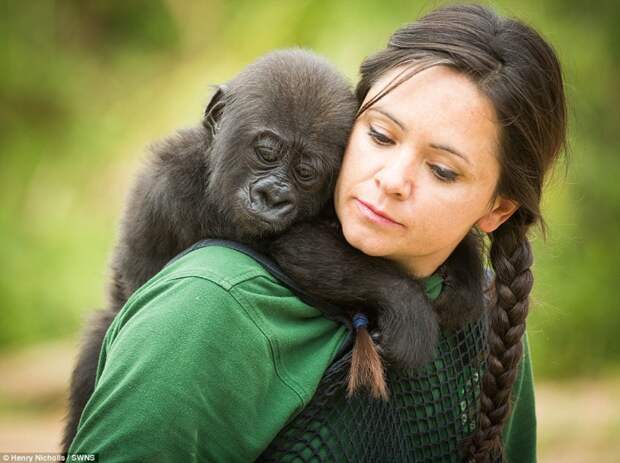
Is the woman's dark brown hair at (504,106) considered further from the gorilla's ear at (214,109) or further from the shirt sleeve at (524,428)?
the gorilla's ear at (214,109)

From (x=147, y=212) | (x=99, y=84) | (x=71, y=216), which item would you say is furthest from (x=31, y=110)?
(x=147, y=212)

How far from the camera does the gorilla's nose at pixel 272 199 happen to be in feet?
7.97

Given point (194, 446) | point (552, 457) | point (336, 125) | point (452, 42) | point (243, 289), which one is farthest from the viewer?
point (552, 457)

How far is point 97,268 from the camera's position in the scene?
22.3 feet

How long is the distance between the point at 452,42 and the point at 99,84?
654cm

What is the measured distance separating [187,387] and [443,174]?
2.71ft

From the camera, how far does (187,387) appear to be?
1.68 m

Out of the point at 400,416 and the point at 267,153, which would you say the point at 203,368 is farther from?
the point at 267,153

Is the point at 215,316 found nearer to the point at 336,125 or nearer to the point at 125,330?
the point at 125,330

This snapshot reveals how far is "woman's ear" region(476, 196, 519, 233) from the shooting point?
2.24 meters

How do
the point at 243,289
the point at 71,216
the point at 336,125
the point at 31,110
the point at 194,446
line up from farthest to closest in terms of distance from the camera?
the point at 31,110 < the point at 71,216 < the point at 336,125 < the point at 243,289 < the point at 194,446

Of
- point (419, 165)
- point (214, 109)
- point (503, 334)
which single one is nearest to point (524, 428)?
point (503, 334)

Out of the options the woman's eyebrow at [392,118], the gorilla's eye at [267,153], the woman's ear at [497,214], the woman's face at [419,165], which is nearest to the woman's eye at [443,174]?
the woman's face at [419,165]

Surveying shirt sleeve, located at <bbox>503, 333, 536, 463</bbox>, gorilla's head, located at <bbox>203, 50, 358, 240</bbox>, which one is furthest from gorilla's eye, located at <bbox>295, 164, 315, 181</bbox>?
shirt sleeve, located at <bbox>503, 333, 536, 463</bbox>
